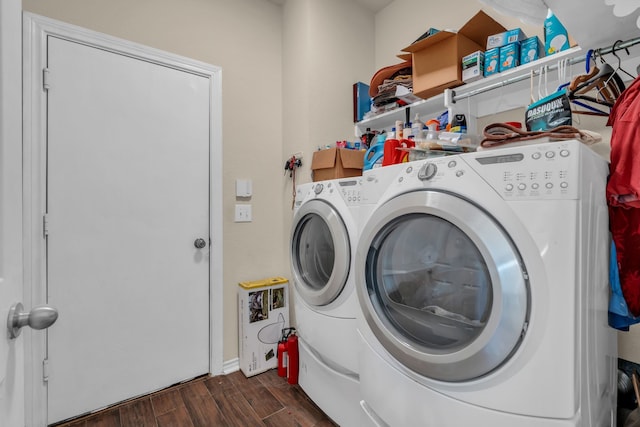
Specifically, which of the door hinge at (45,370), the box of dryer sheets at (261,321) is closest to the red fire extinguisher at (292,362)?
the box of dryer sheets at (261,321)

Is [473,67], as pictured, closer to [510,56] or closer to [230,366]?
[510,56]

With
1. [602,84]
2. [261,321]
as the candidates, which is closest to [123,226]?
[261,321]

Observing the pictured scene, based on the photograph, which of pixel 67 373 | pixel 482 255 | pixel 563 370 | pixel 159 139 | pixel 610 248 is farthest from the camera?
pixel 159 139

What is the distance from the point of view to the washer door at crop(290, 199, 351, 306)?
4.59 feet

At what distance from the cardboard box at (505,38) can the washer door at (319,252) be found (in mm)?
1113

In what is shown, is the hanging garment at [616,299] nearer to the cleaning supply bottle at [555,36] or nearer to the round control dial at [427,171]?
the round control dial at [427,171]

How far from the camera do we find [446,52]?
149cm

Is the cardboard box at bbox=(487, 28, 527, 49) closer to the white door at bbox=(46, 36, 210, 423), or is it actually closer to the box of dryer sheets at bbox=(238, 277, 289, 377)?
the white door at bbox=(46, 36, 210, 423)

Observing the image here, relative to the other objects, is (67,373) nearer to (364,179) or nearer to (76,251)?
(76,251)

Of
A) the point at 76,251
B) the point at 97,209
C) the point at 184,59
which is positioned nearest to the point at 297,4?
the point at 184,59

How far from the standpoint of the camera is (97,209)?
161 cm

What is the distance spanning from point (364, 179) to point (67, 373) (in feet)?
6.07

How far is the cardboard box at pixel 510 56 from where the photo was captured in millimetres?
1324

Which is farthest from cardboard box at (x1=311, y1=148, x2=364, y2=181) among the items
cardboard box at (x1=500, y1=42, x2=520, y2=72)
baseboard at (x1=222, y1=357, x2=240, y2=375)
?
baseboard at (x1=222, y1=357, x2=240, y2=375)
